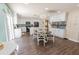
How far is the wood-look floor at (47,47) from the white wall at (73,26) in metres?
0.09

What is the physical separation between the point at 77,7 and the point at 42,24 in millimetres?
551

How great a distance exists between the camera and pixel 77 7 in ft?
4.26

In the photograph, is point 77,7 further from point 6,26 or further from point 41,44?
point 6,26

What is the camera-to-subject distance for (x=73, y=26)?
55.9 inches

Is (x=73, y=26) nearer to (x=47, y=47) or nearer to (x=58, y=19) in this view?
(x=58, y=19)

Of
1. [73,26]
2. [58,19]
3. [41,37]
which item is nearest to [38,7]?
[58,19]

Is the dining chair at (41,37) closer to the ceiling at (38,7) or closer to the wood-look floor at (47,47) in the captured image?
the wood-look floor at (47,47)

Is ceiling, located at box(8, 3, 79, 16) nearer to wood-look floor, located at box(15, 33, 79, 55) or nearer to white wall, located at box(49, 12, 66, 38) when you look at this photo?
white wall, located at box(49, 12, 66, 38)

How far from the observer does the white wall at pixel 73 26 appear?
138cm

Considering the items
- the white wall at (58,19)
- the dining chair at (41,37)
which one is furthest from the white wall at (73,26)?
the dining chair at (41,37)

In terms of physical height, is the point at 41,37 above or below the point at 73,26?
below

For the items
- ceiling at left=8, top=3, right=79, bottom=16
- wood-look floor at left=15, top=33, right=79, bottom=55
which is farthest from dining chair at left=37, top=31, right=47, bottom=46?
ceiling at left=8, top=3, right=79, bottom=16

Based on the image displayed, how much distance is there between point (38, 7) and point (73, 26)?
0.59 metres

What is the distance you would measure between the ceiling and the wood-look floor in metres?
0.37
